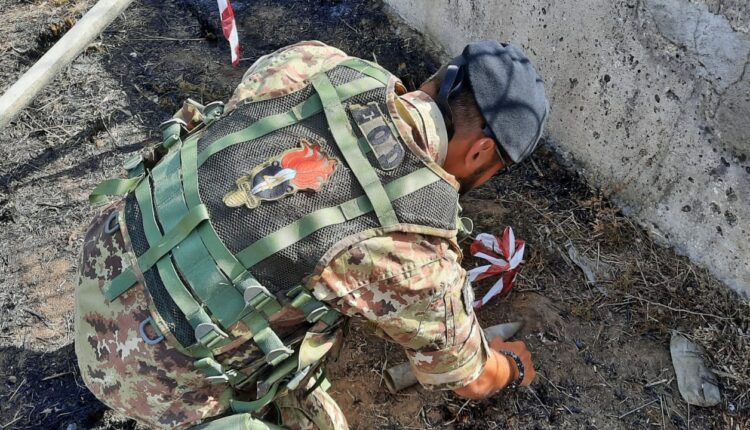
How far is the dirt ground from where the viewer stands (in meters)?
2.87

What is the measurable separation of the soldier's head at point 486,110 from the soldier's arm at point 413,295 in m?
0.32

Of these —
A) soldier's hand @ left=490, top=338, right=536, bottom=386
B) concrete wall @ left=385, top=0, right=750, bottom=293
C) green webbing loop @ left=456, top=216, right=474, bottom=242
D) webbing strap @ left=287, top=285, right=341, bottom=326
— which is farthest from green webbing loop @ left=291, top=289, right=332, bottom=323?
concrete wall @ left=385, top=0, right=750, bottom=293

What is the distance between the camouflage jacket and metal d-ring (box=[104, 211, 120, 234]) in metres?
0.52

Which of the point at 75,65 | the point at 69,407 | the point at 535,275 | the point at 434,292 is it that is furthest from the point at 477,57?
the point at 75,65

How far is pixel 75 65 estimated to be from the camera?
4547mm

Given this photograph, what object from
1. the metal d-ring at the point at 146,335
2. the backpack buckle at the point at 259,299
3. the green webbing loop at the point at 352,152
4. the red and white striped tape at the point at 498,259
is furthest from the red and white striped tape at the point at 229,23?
the backpack buckle at the point at 259,299

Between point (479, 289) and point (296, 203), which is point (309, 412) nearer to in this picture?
point (296, 203)

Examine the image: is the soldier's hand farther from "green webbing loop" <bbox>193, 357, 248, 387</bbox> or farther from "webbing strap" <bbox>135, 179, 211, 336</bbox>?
"webbing strap" <bbox>135, 179, 211, 336</bbox>

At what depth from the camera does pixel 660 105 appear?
9.52ft

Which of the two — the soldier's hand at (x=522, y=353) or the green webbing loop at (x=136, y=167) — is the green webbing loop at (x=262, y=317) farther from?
the soldier's hand at (x=522, y=353)

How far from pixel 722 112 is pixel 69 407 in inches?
124

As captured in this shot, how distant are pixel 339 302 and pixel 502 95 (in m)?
0.85

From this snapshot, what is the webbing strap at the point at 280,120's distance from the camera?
1.98 meters

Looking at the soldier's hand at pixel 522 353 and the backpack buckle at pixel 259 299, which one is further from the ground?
the backpack buckle at pixel 259 299
